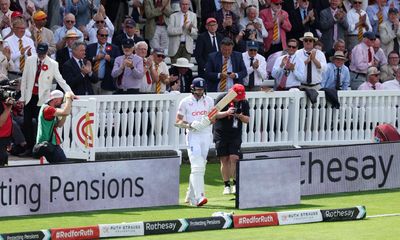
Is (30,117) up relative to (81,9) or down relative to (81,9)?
down

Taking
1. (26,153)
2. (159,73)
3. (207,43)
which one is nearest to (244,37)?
(207,43)

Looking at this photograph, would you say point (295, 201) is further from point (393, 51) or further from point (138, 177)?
point (393, 51)

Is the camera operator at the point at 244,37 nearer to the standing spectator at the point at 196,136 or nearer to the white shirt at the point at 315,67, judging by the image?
the white shirt at the point at 315,67

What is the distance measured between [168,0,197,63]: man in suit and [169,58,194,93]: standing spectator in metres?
1.32

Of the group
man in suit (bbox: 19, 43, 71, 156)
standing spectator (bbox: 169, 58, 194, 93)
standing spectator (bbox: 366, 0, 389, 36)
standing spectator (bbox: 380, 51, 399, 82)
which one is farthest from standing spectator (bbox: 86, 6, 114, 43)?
standing spectator (bbox: 366, 0, 389, 36)

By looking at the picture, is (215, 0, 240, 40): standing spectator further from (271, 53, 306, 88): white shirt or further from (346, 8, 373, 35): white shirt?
(346, 8, 373, 35): white shirt

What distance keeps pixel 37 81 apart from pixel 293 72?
602 centimetres

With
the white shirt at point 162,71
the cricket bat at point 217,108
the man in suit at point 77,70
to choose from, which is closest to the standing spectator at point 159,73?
the white shirt at point 162,71

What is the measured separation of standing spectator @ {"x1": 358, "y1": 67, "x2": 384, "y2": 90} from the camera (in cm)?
3006

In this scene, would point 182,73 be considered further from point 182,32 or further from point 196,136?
point 196,136

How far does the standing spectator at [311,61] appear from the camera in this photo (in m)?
28.8

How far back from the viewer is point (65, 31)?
90.8ft

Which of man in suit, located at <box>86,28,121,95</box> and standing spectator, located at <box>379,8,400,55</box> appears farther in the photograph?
standing spectator, located at <box>379,8,400,55</box>

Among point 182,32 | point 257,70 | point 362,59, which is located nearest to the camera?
point 257,70
